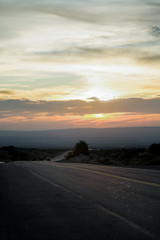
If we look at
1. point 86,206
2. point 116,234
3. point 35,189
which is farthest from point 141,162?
point 116,234

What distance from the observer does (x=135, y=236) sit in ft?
17.8

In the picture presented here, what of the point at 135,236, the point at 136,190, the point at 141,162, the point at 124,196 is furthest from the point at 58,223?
the point at 141,162

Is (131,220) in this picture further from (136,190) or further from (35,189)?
(35,189)

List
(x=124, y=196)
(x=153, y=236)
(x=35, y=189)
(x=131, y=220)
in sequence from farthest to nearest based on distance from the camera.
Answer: (x=35, y=189) < (x=124, y=196) < (x=131, y=220) < (x=153, y=236)

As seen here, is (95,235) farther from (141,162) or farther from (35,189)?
(141,162)

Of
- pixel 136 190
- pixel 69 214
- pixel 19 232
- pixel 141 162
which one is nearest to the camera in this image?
pixel 19 232

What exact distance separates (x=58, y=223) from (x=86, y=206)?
171cm

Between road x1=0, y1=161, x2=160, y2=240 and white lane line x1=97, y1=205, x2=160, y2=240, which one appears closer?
white lane line x1=97, y1=205, x2=160, y2=240

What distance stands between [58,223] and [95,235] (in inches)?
48.9

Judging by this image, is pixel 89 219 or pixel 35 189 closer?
pixel 89 219

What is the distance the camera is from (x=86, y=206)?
26.9 feet

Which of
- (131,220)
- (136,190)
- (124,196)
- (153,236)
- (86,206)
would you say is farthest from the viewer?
(136,190)

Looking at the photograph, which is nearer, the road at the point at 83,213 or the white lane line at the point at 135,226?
the white lane line at the point at 135,226

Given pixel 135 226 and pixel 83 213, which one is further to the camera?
pixel 83 213
